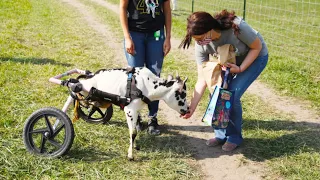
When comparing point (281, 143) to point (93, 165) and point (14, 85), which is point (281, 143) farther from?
point (14, 85)

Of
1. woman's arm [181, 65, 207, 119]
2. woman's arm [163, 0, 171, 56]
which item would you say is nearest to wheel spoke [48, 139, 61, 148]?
woman's arm [181, 65, 207, 119]

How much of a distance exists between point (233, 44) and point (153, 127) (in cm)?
145

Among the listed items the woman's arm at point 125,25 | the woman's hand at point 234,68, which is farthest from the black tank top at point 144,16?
the woman's hand at point 234,68

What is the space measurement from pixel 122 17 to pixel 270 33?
24.4 feet

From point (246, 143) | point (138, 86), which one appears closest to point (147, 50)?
point (138, 86)

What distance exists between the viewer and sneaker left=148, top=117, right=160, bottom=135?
174 inches

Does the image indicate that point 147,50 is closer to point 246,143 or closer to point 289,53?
point 246,143

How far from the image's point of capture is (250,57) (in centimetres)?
363

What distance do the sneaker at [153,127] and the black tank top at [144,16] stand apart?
1114mm

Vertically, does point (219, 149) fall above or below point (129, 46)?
below

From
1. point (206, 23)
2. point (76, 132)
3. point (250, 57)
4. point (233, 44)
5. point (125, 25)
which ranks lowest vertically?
point (76, 132)

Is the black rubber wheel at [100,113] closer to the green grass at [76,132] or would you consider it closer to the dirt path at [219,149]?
the green grass at [76,132]

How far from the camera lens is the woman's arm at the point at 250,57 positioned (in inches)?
142

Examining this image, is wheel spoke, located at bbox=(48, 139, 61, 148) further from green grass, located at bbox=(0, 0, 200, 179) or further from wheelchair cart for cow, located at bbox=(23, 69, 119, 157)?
green grass, located at bbox=(0, 0, 200, 179)
